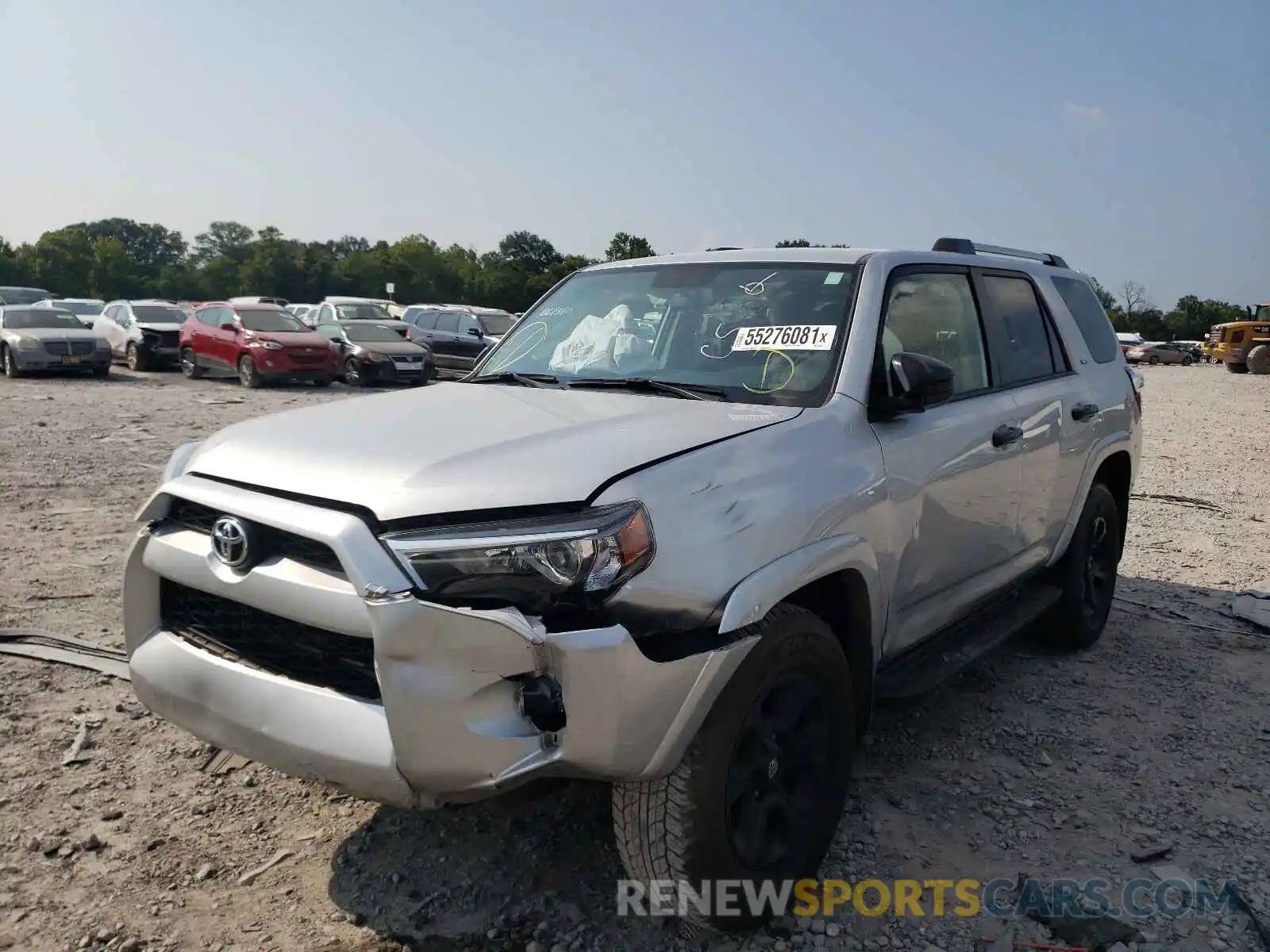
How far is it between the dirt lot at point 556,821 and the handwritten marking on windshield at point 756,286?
1.78m

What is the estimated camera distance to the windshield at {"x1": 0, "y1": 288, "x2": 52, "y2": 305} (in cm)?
2725

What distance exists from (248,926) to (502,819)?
0.81 m

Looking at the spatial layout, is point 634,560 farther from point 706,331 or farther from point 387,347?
point 387,347

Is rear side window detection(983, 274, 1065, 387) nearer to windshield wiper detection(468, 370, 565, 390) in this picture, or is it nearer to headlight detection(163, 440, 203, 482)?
windshield wiper detection(468, 370, 565, 390)

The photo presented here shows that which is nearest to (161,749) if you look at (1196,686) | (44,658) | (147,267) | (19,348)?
(44,658)

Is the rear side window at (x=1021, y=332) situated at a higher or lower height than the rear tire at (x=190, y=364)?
higher

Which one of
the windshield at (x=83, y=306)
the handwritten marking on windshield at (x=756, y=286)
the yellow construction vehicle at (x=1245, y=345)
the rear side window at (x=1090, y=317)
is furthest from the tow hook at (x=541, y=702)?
the yellow construction vehicle at (x=1245, y=345)

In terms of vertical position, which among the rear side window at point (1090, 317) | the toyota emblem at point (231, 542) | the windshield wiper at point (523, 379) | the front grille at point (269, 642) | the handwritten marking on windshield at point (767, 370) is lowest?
the front grille at point (269, 642)

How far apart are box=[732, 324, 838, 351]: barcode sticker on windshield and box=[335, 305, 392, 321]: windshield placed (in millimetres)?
17305

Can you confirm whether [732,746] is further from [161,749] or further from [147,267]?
[147,267]

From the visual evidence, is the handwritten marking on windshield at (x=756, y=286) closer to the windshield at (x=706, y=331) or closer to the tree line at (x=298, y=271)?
the windshield at (x=706, y=331)

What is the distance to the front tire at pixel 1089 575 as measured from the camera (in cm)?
472

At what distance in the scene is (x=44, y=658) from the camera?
4.25 m

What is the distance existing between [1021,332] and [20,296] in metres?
30.7
